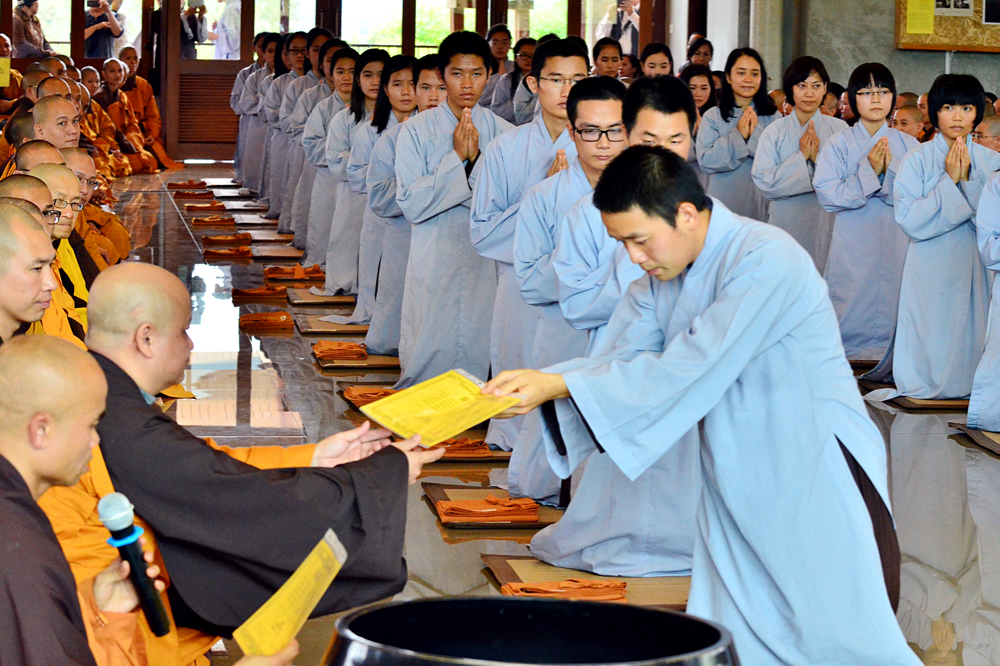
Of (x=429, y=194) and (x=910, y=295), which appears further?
(x=910, y=295)

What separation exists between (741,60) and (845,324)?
2114 mm

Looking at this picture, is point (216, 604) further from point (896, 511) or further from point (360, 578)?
point (896, 511)

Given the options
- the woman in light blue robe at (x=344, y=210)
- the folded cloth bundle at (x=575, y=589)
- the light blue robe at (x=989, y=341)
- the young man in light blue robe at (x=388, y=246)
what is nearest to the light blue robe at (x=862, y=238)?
the light blue robe at (x=989, y=341)

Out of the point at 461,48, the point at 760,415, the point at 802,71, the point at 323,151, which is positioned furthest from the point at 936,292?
the point at 323,151

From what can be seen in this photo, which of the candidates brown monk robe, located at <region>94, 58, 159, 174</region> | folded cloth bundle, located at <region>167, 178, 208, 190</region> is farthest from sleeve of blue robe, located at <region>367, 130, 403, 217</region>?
brown monk robe, located at <region>94, 58, 159, 174</region>

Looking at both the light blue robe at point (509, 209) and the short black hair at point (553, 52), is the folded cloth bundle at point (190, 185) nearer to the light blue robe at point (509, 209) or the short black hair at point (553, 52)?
the light blue robe at point (509, 209)

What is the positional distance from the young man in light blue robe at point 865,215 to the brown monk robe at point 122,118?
12806 mm

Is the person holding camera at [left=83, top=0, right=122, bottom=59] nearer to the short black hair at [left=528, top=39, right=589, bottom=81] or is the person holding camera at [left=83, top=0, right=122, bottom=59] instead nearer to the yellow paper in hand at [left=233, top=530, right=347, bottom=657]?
the short black hair at [left=528, top=39, right=589, bottom=81]

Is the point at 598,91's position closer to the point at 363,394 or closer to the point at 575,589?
the point at 575,589

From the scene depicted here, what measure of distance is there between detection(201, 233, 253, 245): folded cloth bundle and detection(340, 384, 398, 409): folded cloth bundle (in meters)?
5.30

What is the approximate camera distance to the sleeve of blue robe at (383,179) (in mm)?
7074

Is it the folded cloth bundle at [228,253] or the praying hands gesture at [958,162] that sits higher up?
the praying hands gesture at [958,162]

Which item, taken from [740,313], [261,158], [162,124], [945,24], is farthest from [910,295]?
[162,124]

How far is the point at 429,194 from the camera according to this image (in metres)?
6.02
